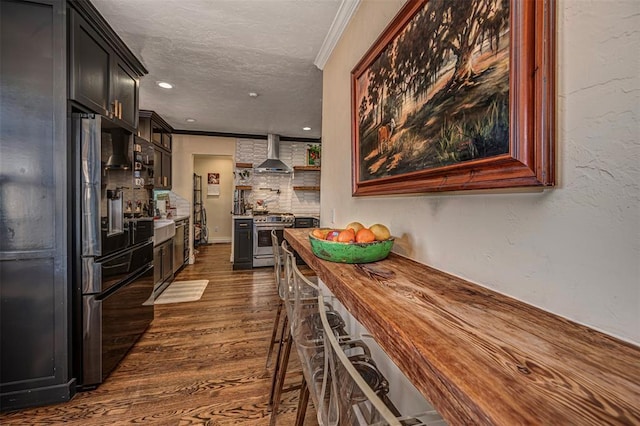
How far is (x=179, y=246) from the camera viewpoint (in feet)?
14.9

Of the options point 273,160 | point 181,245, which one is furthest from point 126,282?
point 273,160

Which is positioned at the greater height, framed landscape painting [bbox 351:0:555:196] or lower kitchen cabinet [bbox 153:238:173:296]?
framed landscape painting [bbox 351:0:555:196]

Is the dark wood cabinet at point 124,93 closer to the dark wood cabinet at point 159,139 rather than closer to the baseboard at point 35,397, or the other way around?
the dark wood cabinet at point 159,139

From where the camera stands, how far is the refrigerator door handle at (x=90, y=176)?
168 cm

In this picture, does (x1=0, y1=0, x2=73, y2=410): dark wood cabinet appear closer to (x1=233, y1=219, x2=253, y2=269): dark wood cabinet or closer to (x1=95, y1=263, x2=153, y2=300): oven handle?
(x1=95, y1=263, x2=153, y2=300): oven handle

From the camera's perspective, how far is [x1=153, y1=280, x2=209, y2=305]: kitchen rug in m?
3.32

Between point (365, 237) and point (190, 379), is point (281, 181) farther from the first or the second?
point (365, 237)

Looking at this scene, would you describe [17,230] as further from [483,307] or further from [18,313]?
[483,307]

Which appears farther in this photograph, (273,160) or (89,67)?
(273,160)

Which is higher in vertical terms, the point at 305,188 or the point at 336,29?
the point at 336,29

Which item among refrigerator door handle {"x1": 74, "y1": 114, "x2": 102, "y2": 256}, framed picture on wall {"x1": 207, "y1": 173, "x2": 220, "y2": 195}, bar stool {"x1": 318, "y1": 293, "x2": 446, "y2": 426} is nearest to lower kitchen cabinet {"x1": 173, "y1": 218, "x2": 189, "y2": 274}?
refrigerator door handle {"x1": 74, "y1": 114, "x2": 102, "y2": 256}

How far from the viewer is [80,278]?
67.0 inches

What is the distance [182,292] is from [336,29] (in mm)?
3473

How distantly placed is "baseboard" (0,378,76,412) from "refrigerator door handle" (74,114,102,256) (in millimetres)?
829
